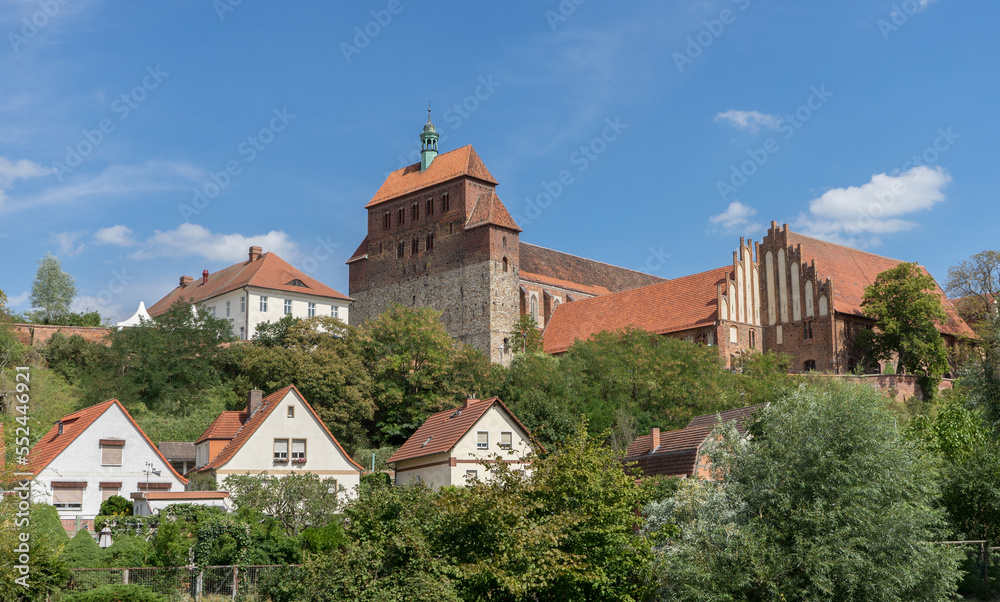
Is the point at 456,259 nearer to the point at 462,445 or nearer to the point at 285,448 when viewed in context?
the point at 462,445

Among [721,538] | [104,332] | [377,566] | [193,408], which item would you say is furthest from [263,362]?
[721,538]

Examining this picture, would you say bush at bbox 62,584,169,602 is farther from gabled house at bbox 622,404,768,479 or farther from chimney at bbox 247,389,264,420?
chimney at bbox 247,389,264,420

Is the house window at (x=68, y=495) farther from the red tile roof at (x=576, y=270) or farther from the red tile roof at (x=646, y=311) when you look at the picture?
the red tile roof at (x=576, y=270)

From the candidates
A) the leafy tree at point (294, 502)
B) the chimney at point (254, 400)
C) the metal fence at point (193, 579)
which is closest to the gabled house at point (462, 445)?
the chimney at point (254, 400)

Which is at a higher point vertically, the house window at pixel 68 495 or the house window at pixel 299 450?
the house window at pixel 299 450

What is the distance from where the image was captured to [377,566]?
76.5 feet

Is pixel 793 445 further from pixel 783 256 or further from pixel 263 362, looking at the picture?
pixel 783 256

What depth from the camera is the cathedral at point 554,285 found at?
218ft

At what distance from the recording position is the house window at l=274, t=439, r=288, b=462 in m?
39.0

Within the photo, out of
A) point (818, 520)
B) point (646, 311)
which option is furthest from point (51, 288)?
point (818, 520)

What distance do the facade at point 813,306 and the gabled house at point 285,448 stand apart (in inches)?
1417

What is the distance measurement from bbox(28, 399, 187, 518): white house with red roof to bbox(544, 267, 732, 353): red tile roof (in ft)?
115

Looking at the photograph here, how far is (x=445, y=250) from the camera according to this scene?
247 feet

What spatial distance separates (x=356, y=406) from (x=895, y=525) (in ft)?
102
